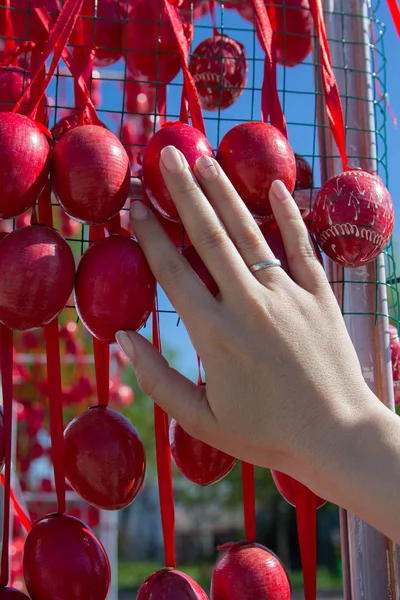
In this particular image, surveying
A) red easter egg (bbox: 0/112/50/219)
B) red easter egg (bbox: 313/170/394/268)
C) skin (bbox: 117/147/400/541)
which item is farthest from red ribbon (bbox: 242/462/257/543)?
red easter egg (bbox: 0/112/50/219)

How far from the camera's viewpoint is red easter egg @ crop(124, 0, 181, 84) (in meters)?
0.89

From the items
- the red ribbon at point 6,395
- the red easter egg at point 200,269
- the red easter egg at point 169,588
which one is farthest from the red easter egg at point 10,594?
the red easter egg at point 200,269

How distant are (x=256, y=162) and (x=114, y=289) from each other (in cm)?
17

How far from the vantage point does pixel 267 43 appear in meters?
0.75

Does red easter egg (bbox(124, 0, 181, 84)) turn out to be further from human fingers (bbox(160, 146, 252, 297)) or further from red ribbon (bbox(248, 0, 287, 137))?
human fingers (bbox(160, 146, 252, 297))

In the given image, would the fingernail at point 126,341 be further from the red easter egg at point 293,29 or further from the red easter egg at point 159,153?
the red easter egg at point 293,29

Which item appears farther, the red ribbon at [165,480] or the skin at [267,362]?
the red ribbon at [165,480]

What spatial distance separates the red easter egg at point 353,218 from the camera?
653 mm

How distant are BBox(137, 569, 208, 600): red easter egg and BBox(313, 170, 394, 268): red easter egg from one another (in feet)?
1.14

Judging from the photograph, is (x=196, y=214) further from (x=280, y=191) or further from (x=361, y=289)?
(x=361, y=289)

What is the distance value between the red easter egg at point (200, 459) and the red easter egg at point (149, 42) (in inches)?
17.7

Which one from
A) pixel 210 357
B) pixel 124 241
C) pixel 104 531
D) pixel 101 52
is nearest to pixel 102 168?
pixel 124 241

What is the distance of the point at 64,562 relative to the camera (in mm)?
666

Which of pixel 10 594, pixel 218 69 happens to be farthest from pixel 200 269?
pixel 218 69
